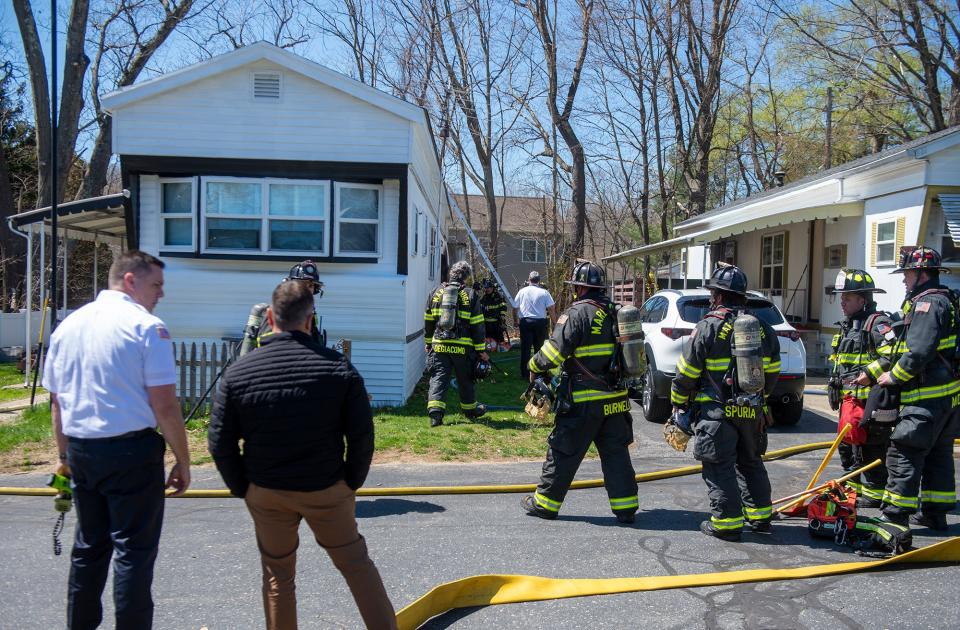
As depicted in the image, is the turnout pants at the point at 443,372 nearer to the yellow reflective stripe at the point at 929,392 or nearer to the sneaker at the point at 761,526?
the sneaker at the point at 761,526

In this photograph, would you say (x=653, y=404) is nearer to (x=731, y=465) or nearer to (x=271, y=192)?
(x=731, y=465)

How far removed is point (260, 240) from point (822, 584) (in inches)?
348

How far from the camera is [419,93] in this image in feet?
95.2

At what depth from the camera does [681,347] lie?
9297mm

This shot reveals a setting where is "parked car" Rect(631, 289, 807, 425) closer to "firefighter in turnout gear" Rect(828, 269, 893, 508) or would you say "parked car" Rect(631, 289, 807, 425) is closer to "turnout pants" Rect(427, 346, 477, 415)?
"turnout pants" Rect(427, 346, 477, 415)

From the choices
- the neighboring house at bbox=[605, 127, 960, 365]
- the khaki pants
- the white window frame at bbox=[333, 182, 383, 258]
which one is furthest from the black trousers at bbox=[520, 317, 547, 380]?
the khaki pants

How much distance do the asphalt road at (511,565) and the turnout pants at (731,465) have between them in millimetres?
204

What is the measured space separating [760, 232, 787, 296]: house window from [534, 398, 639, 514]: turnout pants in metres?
13.6

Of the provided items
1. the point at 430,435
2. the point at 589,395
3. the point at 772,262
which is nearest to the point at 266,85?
the point at 430,435

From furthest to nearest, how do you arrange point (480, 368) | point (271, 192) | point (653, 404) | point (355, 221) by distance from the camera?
point (355, 221), point (271, 192), point (653, 404), point (480, 368)

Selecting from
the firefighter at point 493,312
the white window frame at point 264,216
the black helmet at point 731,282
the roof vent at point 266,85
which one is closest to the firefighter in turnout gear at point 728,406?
the black helmet at point 731,282

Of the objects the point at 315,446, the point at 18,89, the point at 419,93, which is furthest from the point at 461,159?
the point at 315,446

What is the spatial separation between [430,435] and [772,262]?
12.9m

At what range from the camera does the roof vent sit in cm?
1091
